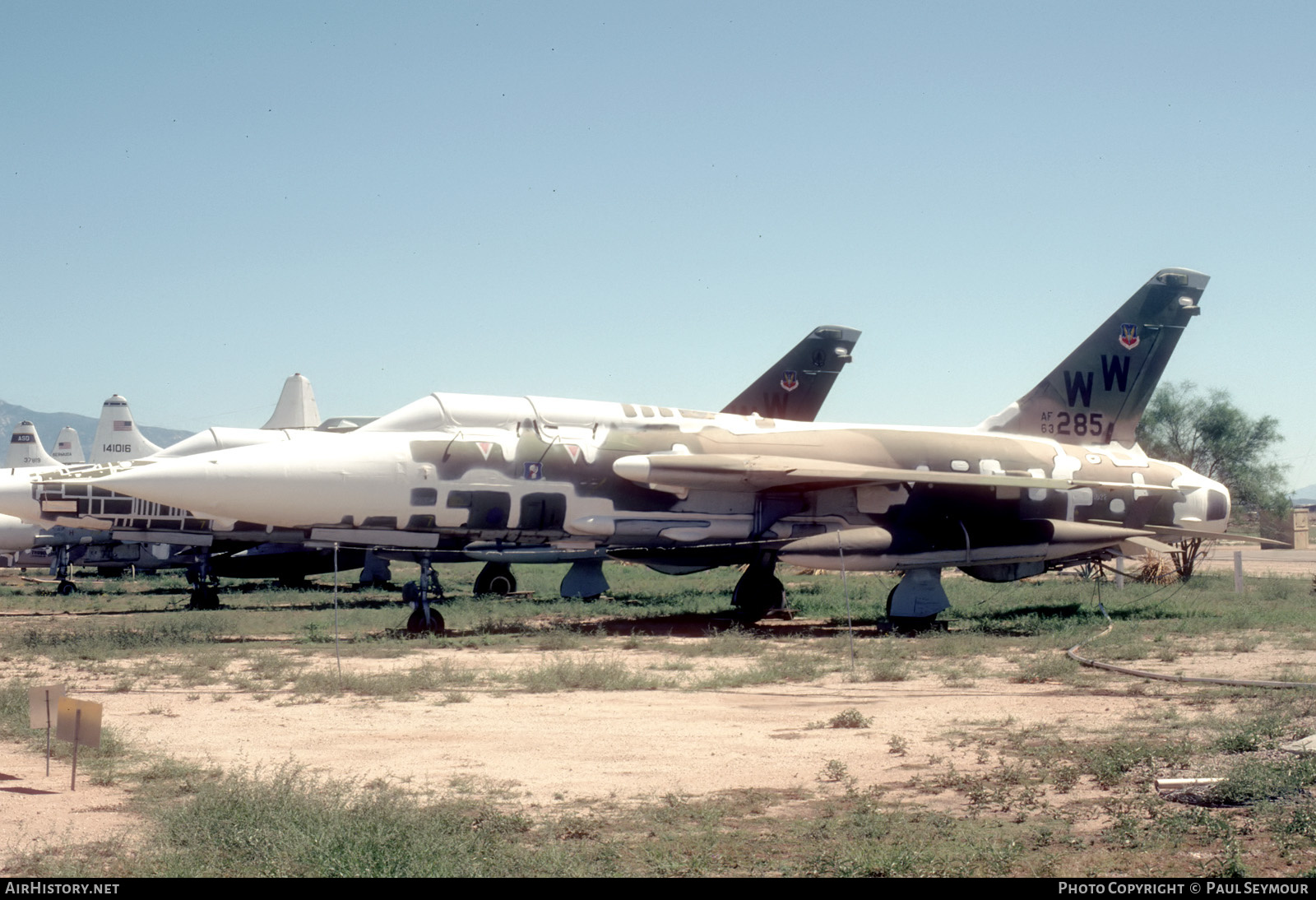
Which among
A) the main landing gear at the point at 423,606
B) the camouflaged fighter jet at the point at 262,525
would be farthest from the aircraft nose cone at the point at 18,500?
the main landing gear at the point at 423,606

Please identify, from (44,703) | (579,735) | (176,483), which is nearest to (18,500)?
(176,483)

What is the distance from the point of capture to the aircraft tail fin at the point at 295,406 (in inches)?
1222

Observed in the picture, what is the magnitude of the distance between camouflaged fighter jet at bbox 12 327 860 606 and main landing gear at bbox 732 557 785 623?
8.74 ft

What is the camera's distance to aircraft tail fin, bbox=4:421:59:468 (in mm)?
41219

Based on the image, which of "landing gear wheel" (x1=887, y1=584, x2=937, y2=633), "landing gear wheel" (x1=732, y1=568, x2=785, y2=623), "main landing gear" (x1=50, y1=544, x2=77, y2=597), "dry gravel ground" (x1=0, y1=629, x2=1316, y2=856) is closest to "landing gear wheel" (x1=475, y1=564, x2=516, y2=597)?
"landing gear wheel" (x1=732, y1=568, x2=785, y2=623)

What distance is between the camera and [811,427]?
62.8 ft

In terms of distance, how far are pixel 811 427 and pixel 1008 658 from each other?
6.12 meters

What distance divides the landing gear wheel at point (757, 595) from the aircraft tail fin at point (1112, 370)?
5267mm

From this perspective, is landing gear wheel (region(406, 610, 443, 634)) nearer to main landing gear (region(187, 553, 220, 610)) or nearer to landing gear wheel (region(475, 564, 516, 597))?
main landing gear (region(187, 553, 220, 610))

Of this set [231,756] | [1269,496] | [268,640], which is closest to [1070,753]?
[231,756]

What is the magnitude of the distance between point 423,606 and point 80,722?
999 cm

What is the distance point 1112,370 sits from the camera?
21.2 metres

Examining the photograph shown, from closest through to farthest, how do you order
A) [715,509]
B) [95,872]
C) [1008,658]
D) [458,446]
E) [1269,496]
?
[95,872] → [1008,658] → [458,446] → [715,509] → [1269,496]

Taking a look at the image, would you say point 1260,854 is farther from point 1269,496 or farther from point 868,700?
point 1269,496
